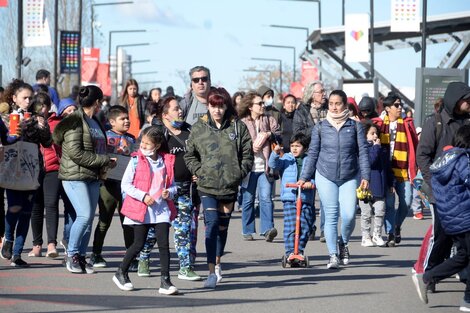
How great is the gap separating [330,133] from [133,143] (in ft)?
6.56

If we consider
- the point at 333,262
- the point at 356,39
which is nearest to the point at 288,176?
the point at 333,262

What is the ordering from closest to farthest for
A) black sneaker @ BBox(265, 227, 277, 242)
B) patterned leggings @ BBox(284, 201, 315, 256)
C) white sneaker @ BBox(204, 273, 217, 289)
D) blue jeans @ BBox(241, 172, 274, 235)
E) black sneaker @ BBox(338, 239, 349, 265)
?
1. white sneaker @ BBox(204, 273, 217, 289)
2. patterned leggings @ BBox(284, 201, 315, 256)
3. black sneaker @ BBox(338, 239, 349, 265)
4. black sneaker @ BBox(265, 227, 277, 242)
5. blue jeans @ BBox(241, 172, 274, 235)

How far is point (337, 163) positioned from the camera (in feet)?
42.1

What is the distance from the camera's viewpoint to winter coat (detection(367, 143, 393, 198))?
15.7 m

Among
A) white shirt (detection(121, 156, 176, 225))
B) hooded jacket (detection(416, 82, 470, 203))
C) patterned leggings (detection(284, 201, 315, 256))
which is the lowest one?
patterned leggings (detection(284, 201, 315, 256))

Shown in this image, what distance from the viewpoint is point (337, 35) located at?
165 feet

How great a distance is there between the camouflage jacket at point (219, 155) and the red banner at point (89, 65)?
35598 millimetres

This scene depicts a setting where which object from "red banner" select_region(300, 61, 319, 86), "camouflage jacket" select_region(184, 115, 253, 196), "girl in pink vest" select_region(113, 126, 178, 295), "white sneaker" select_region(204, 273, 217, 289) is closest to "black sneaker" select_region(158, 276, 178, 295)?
"girl in pink vest" select_region(113, 126, 178, 295)

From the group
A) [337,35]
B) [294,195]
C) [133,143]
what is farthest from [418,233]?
[337,35]

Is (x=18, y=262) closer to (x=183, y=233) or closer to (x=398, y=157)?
(x=183, y=233)

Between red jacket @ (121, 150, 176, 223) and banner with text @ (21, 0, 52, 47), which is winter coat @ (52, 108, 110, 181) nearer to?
red jacket @ (121, 150, 176, 223)

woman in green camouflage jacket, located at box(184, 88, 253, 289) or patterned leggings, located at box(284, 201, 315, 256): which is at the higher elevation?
woman in green camouflage jacket, located at box(184, 88, 253, 289)

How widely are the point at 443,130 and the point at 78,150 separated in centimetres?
342

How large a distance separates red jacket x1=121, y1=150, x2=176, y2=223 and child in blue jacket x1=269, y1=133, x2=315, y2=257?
2.38 metres
